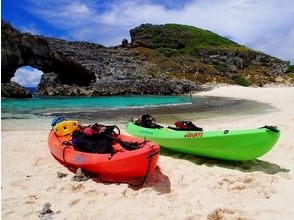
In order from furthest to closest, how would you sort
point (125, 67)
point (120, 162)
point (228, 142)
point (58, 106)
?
point (125, 67) → point (58, 106) → point (228, 142) → point (120, 162)

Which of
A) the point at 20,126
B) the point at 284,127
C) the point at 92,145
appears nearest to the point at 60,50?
the point at 20,126

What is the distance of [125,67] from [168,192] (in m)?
48.5

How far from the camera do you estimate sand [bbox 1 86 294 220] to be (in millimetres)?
5387

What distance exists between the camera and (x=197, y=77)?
2295 inches

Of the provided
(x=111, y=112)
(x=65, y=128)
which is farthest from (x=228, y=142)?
(x=111, y=112)

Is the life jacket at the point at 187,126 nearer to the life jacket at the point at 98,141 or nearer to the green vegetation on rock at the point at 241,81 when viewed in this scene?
the life jacket at the point at 98,141

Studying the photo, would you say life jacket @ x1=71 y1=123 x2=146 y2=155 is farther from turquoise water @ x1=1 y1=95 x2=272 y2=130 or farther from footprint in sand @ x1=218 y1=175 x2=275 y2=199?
turquoise water @ x1=1 y1=95 x2=272 y2=130

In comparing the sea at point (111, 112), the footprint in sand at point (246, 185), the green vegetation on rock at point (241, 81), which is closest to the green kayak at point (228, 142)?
the footprint in sand at point (246, 185)

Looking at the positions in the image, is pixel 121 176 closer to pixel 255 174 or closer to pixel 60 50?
pixel 255 174

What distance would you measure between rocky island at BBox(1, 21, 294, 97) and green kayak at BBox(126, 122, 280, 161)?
3501 centimetres

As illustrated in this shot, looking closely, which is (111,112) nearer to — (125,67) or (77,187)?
(77,187)

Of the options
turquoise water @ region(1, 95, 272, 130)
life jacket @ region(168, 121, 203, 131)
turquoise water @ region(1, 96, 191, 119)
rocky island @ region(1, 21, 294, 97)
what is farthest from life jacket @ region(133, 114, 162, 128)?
rocky island @ region(1, 21, 294, 97)

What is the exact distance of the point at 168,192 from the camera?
625 centimetres

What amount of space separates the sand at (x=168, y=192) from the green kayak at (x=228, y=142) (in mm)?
245
